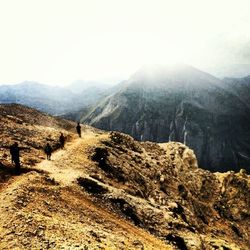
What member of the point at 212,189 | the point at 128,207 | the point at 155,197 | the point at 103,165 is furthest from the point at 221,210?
the point at 128,207

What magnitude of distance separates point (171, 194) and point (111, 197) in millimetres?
16901

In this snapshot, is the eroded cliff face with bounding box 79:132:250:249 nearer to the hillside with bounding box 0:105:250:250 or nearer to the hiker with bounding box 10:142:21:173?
the hillside with bounding box 0:105:250:250

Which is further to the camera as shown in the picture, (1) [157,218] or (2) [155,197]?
(2) [155,197]

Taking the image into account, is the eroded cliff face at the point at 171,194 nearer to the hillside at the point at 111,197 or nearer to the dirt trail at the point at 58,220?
the hillside at the point at 111,197

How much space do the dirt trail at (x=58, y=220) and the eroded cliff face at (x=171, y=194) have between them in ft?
10.2

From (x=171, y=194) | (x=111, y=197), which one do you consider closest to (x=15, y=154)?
(x=111, y=197)

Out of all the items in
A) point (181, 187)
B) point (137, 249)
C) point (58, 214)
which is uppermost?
point (58, 214)

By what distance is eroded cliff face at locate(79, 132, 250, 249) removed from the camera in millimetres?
36938

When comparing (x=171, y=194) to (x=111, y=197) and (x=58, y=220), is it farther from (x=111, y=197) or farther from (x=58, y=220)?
(x=58, y=220)

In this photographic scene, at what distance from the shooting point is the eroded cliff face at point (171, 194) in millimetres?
36938

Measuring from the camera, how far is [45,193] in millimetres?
29891

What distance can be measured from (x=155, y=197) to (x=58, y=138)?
1760cm

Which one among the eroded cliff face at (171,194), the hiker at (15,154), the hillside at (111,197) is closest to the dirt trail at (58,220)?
the hillside at (111,197)

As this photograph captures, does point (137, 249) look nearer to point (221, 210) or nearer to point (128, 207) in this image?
point (128, 207)
